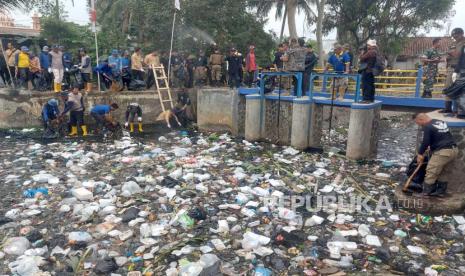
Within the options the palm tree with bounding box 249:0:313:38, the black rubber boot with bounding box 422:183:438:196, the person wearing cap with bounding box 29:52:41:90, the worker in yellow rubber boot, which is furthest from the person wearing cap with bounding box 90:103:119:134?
the palm tree with bounding box 249:0:313:38

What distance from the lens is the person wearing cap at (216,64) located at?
1169cm

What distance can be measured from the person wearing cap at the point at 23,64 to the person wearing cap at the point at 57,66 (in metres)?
0.84

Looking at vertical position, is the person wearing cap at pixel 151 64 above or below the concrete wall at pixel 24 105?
above

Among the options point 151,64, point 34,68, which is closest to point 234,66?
point 151,64

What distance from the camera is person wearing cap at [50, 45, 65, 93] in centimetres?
1040

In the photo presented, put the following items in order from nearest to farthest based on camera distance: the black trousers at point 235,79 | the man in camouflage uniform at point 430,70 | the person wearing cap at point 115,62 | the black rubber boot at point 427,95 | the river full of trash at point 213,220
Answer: the river full of trash at point 213,220 < the man in camouflage uniform at point 430,70 < the black rubber boot at point 427,95 < the black trousers at point 235,79 < the person wearing cap at point 115,62

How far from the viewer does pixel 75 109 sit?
9828mm

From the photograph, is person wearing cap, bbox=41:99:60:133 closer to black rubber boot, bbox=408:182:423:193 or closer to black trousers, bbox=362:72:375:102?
black trousers, bbox=362:72:375:102

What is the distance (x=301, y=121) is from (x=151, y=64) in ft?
18.0

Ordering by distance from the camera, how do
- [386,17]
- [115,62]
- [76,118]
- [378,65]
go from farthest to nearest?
[386,17]
[115,62]
[76,118]
[378,65]

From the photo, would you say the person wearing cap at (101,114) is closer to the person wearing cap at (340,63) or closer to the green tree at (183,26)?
the green tree at (183,26)

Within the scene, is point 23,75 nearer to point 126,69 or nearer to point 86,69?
point 86,69

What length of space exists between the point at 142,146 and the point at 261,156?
9.25ft

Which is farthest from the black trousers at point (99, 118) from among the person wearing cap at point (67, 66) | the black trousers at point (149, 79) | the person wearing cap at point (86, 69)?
the black trousers at point (149, 79)
